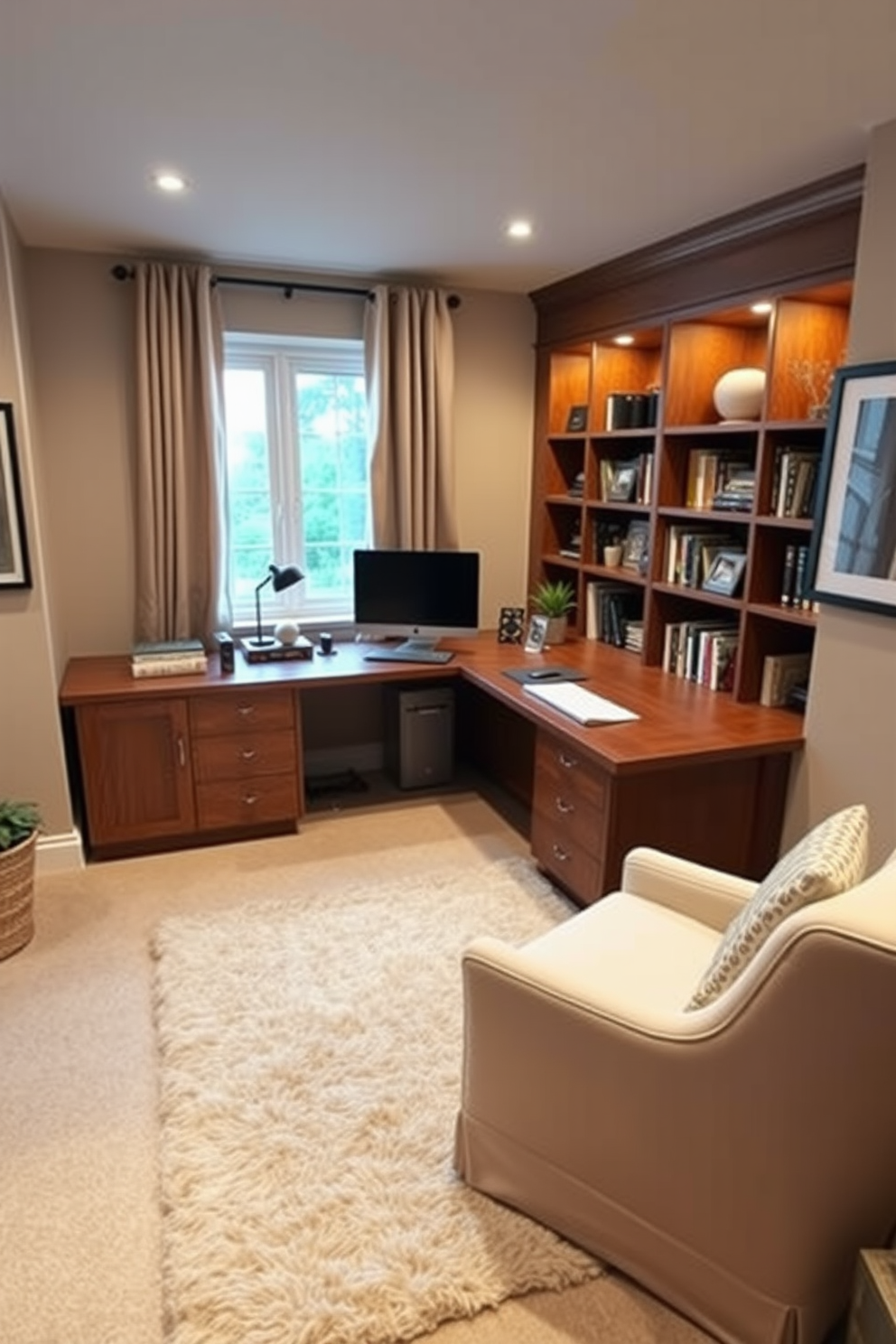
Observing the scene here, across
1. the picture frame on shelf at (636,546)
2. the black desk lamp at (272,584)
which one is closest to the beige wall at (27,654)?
the black desk lamp at (272,584)

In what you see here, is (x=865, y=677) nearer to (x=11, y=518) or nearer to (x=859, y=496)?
(x=859, y=496)

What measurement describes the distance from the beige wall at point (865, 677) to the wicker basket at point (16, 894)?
8.14 ft

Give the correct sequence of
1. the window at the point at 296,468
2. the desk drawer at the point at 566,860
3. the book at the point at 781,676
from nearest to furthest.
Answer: the desk drawer at the point at 566,860
the book at the point at 781,676
the window at the point at 296,468

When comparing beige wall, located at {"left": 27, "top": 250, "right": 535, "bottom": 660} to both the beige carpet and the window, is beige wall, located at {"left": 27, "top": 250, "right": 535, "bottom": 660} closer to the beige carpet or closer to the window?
the window

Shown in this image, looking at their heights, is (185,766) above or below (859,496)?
below

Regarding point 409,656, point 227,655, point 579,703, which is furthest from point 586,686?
point 227,655

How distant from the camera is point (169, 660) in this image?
3268mm

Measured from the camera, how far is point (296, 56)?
68.4 inches

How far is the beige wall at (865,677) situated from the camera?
2.14 meters

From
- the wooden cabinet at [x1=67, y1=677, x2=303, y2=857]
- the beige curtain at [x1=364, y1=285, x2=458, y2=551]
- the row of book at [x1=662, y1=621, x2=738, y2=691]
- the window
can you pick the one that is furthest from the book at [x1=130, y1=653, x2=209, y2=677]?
the row of book at [x1=662, y1=621, x2=738, y2=691]

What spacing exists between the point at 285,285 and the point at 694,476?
1.95 metres

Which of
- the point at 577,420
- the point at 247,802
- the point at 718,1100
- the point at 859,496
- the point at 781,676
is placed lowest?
the point at 247,802

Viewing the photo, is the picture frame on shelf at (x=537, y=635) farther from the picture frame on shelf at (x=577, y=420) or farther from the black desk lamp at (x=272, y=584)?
the black desk lamp at (x=272, y=584)

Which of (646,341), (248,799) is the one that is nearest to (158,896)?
(248,799)
